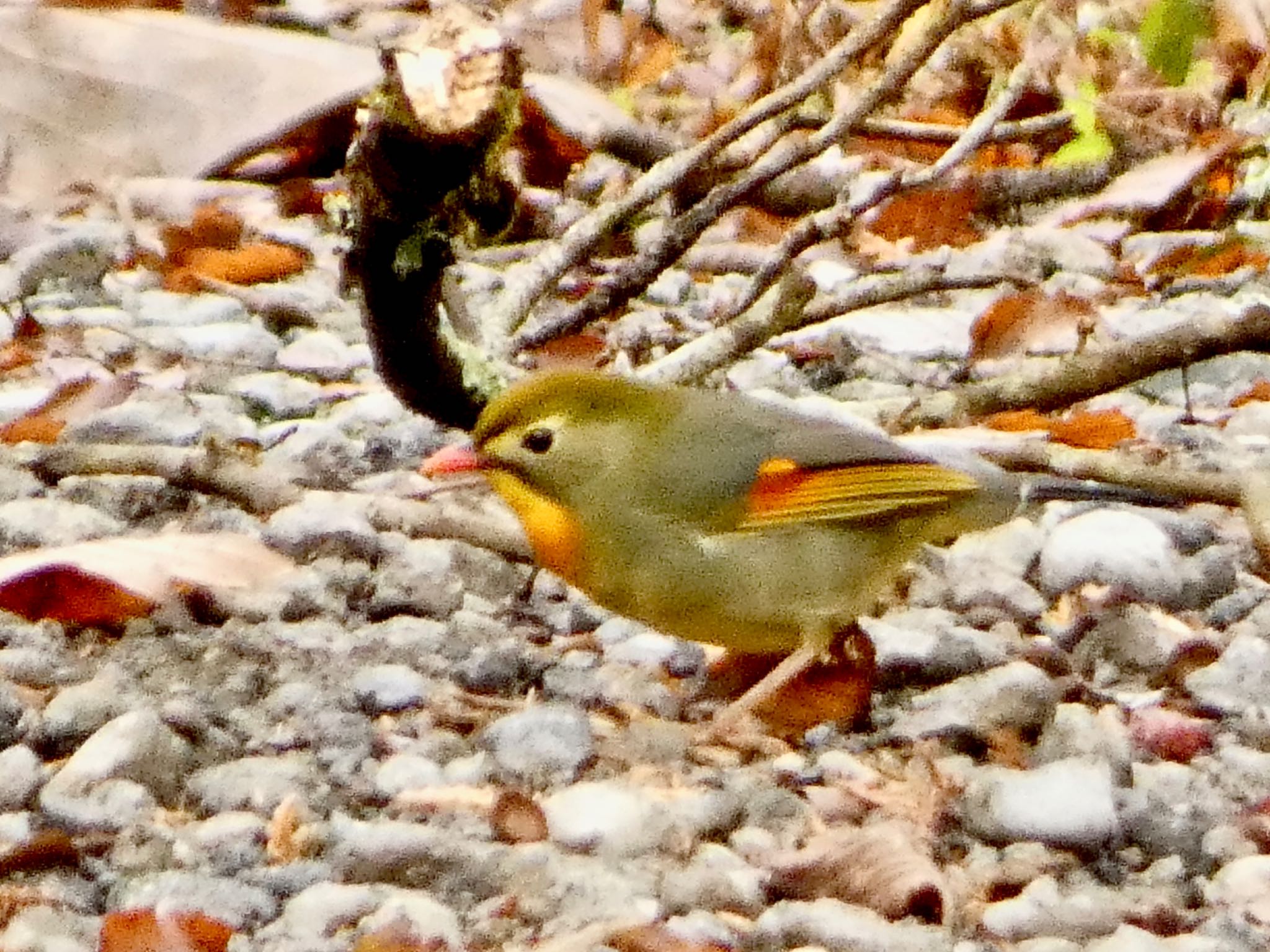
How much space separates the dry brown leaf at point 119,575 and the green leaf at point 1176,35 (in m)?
4.74

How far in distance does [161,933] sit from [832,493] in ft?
4.50

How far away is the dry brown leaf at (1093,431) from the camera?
422cm

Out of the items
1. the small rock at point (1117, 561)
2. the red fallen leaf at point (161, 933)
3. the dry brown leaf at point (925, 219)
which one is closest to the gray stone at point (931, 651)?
the small rock at point (1117, 561)

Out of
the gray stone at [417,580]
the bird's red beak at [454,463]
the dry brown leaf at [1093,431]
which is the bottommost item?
the gray stone at [417,580]

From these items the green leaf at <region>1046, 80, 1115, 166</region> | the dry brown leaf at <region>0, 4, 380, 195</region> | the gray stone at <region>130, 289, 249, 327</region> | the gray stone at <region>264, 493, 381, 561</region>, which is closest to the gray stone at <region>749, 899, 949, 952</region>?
the gray stone at <region>264, 493, 381, 561</region>

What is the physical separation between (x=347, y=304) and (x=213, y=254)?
1.45ft

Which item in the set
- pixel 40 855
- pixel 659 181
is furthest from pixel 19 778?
pixel 659 181

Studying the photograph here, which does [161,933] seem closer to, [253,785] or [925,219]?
[253,785]

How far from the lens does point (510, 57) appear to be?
2986mm

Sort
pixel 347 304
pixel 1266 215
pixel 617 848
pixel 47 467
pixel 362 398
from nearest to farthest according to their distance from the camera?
pixel 617 848 < pixel 47 467 < pixel 362 398 < pixel 347 304 < pixel 1266 215

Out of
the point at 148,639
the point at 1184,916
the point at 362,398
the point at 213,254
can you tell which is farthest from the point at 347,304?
the point at 1184,916

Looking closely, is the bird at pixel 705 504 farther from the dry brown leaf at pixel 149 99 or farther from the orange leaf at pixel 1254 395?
the dry brown leaf at pixel 149 99

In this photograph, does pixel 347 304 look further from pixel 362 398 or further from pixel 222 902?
pixel 222 902

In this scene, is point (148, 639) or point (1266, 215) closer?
point (148, 639)
